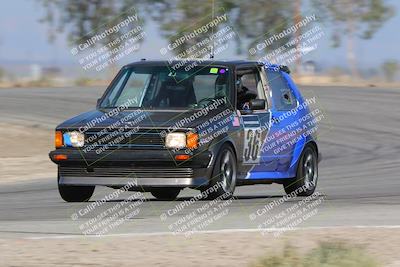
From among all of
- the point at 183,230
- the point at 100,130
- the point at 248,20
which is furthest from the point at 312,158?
the point at 248,20

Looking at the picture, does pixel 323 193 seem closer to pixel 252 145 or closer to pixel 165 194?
pixel 252 145

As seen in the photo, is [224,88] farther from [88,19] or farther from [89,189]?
[88,19]

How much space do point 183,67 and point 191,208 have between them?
82.4 inches

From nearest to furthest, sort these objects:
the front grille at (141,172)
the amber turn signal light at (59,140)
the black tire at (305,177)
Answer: the front grille at (141,172) < the amber turn signal light at (59,140) < the black tire at (305,177)

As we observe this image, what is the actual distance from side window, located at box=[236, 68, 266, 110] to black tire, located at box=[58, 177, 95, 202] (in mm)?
→ 2170

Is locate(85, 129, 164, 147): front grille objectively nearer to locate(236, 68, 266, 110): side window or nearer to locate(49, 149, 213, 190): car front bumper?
locate(49, 149, 213, 190): car front bumper

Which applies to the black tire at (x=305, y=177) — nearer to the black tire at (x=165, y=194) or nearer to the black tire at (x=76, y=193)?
the black tire at (x=165, y=194)

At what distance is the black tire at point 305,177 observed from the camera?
51.4 ft

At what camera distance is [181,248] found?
9898mm

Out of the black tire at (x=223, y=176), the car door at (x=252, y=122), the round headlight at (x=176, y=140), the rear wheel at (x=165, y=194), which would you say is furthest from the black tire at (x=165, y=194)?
the round headlight at (x=176, y=140)

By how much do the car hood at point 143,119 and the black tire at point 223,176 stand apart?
505 millimetres

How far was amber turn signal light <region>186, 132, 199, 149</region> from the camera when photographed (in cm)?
1331

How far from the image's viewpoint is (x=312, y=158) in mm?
16062

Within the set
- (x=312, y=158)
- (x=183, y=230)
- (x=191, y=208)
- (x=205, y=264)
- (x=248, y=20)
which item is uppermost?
(x=205, y=264)
